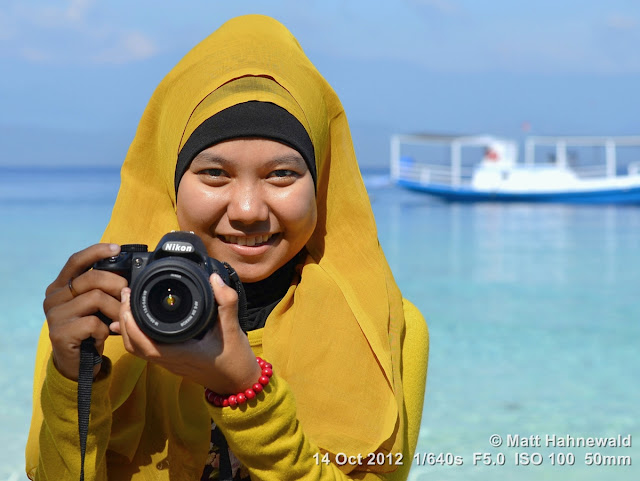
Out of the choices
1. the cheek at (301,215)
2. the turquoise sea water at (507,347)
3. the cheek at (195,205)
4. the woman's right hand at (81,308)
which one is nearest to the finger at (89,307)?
the woman's right hand at (81,308)

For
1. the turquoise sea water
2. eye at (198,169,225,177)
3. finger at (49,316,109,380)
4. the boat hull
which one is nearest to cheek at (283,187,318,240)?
eye at (198,169,225,177)

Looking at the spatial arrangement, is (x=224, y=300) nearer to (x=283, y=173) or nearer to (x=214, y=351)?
(x=214, y=351)

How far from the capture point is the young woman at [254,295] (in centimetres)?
121

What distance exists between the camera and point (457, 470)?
3883mm

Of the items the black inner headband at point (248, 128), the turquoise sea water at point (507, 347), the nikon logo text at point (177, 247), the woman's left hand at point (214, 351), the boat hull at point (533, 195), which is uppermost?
the boat hull at point (533, 195)

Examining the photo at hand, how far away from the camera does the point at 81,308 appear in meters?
1.20

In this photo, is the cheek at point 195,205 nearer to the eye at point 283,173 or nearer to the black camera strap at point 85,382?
the eye at point 283,173

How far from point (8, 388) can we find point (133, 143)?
164 inches

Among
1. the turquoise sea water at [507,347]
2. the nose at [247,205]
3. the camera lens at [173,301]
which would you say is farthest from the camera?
the turquoise sea water at [507,347]

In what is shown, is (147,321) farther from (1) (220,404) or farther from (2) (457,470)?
(2) (457,470)

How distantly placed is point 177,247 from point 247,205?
0.19 meters

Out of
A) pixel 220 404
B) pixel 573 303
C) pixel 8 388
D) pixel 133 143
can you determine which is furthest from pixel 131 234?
pixel 573 303

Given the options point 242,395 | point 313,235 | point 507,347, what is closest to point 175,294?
point 242,395

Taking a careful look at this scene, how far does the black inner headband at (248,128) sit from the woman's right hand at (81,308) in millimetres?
235
